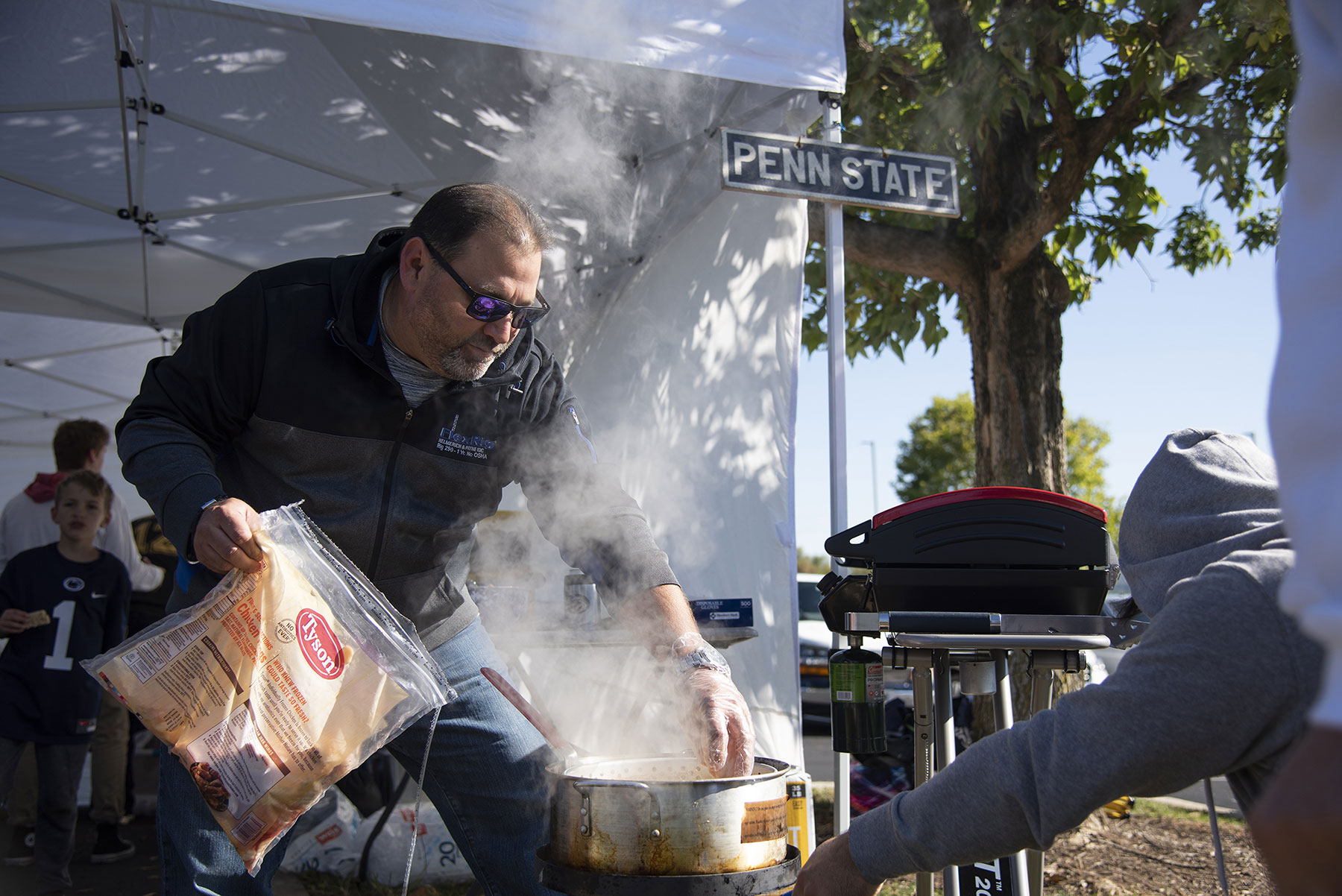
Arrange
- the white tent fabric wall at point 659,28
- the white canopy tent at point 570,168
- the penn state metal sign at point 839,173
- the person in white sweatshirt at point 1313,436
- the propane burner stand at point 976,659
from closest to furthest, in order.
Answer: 1. the person in white sweatshirt at point 1313,436
2. the propane burner stand at point 976,659
3. the white tent fabric wall at point 659,28
4. the penn state metal sign at point 839,173
5. the white canopy tent at point 570,168

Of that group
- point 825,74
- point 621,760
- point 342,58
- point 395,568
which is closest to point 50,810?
point 395,568

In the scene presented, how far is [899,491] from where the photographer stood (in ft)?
102

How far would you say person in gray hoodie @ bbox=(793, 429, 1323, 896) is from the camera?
102cm

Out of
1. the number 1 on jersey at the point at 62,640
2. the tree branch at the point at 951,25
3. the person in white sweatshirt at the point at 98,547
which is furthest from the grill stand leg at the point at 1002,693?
the person in white sweatshirt at the point at 98,547

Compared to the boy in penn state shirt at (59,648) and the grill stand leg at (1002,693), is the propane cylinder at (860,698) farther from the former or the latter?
the boy in penn state shirt at (59,648)

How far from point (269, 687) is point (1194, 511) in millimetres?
1372

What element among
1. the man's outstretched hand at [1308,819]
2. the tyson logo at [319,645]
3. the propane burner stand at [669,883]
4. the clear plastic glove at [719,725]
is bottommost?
the propane burner stand at [669,883]

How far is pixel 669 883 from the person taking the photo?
150 cm

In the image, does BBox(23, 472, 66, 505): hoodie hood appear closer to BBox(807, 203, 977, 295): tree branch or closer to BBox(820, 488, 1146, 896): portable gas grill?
BBox(807, 203, 977, 295): tree branch

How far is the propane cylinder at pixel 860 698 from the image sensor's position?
2154 mm

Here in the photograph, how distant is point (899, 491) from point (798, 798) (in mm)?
29434

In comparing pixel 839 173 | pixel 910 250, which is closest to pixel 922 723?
pixel 839 173

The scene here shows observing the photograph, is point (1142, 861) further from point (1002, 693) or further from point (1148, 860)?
point (1002, 693)

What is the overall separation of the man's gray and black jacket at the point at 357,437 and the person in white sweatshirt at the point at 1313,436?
59.5 inches
